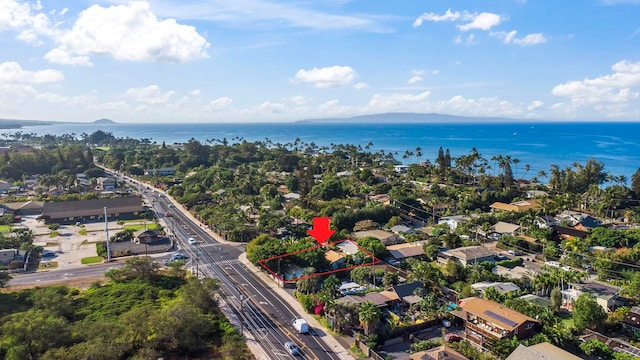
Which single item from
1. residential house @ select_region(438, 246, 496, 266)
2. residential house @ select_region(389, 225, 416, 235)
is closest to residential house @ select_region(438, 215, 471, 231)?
residential house @ select_region(389, 225, 416, 235)

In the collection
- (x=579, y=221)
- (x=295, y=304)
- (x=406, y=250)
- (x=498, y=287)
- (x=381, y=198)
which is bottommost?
(x=295, y=304)

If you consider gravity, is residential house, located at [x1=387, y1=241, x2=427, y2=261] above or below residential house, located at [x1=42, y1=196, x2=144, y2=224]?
below

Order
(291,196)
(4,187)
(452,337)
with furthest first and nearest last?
1. (4,187)
2. (291,196)
3. (452,337)

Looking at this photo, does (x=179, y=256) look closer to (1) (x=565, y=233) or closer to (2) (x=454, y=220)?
(2) (x=454, y=220)

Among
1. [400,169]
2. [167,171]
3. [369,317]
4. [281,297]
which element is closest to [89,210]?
[167,171]

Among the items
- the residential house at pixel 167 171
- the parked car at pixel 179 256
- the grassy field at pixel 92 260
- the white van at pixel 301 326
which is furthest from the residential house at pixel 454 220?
the residential house at pixel 167 171

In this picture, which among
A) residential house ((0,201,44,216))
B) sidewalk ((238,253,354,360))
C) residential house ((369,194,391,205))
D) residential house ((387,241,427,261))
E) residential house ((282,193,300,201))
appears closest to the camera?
sidewalk ((238,253,354,360))

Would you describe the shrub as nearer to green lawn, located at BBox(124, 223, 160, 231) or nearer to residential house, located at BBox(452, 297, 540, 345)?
green lawn, located at BBox(124, 223, 160, 231)

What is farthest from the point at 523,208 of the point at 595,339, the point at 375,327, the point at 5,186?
the point at 5,186
